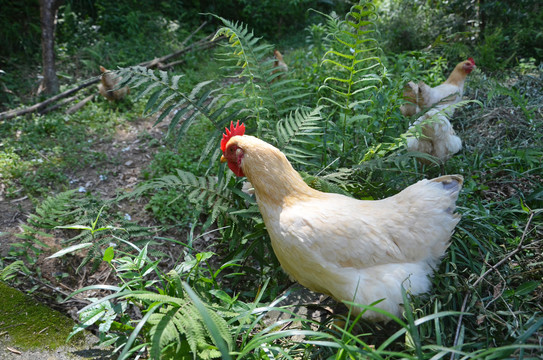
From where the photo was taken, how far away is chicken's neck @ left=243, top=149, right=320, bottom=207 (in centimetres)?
235

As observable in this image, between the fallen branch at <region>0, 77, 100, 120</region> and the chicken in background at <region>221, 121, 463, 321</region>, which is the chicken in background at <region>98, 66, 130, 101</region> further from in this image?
the chicken in background at <region>221, 121, 463, 321</region>


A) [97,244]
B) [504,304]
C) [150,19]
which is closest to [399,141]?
[504,304]

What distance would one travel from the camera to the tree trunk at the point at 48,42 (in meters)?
5.70

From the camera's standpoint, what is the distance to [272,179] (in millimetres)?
2344

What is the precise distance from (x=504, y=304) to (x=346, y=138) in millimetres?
1710

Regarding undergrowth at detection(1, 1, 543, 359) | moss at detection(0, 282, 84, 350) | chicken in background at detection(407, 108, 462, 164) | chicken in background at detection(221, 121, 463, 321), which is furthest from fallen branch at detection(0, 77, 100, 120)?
chicken in background at detection(407, 108, 462, 164)

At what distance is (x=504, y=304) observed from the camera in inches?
86.0

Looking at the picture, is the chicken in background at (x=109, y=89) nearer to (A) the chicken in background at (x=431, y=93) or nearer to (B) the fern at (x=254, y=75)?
(B) the fern at (x=254, y=75)

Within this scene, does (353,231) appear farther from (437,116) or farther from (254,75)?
(254,75)

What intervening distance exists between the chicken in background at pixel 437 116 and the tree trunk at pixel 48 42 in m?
5.23

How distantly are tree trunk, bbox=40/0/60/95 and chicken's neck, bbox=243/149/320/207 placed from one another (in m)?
5.08

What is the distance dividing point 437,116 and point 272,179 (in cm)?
161

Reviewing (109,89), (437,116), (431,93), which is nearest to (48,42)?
(109,89)

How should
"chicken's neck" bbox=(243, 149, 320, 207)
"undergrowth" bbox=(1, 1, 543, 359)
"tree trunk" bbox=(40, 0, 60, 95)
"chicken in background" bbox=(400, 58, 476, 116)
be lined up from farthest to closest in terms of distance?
"tree trunk" bbox=(40, 0, 60, 95), "chicken in background" bbox=(400, 58, 476, 116), "chicken's neck" bbox=(243, 149, 320, 207), "undergrowth" bbox=(1, 1, 543, 359)
